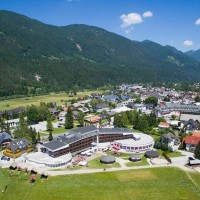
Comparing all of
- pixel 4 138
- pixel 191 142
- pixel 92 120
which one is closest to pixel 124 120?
pixel 92 120

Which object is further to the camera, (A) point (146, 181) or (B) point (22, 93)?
(B) point (22, 93)

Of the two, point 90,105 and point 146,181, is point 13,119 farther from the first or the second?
point 146,181

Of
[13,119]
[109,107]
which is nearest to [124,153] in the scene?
[13,119]

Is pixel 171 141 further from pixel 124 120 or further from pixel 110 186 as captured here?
pixel 110 186

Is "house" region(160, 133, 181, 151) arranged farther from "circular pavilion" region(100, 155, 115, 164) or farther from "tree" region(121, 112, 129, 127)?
"tree" region(121, 112, 129, 127)

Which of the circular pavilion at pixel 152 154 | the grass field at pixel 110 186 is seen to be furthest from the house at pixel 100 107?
the grass field at pixel 110 186

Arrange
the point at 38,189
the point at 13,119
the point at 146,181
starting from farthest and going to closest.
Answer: the point at 13,119, the point at 146,181, the point at 38,189

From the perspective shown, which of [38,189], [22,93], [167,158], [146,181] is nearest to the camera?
[38,189]
